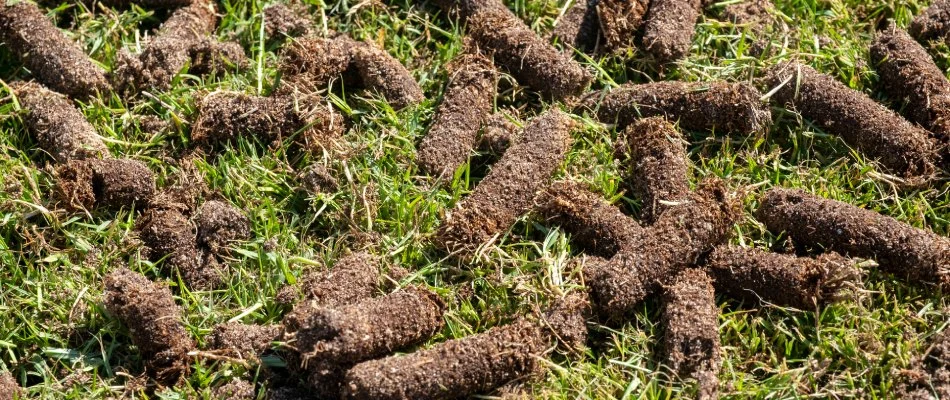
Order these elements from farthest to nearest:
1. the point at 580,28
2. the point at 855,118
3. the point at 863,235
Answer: the point at 580,28, the point at 855,118, the point at 863,235

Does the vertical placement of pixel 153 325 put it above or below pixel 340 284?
below

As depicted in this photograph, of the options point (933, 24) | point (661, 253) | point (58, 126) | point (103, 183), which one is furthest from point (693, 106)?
point (58, 126)

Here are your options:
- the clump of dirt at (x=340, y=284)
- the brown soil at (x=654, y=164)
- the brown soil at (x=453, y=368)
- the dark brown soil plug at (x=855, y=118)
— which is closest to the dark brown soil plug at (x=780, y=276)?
the brown soil at (x=654, y=164)

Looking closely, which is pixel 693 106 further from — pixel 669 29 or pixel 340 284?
pixel 340 284

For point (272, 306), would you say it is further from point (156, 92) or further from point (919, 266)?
point (919, 266)

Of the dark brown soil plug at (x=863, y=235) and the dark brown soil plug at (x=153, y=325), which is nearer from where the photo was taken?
the dark brown soil plug at (x=153, y=325)

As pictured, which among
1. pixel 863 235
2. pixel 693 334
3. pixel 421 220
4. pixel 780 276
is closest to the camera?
pixel 693 334

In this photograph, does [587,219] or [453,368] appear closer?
[453,368]

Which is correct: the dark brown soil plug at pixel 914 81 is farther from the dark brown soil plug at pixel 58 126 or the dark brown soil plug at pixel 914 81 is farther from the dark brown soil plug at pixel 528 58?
the dark brown soil plug at pixel 58 126
